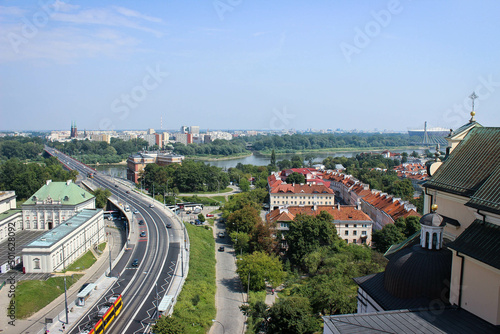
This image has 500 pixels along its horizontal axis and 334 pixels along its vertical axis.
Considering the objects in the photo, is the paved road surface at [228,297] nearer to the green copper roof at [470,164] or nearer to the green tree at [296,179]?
the green copper roof at [470,164]

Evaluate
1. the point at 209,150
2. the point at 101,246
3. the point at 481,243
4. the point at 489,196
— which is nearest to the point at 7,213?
the point at 101,246

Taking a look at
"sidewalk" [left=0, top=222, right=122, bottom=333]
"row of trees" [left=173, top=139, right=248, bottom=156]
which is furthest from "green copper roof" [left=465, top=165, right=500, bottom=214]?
"row of trees" [left=173, top=139, right=248, bottom=156]

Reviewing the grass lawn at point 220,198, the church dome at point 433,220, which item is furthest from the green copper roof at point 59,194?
the church dome at point 433,220

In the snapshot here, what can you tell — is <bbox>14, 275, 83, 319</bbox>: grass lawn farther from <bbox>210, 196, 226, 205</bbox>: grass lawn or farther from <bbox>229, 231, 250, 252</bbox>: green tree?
<bbox>210, 196, 226, 205</bbox>: grass lawn

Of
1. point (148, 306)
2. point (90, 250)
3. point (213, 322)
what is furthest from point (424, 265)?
point (90, 250)

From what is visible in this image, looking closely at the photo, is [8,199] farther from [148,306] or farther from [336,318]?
[336,318]

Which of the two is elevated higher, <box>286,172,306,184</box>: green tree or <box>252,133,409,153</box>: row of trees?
<box>252,133,409,153</box>: row of trees
